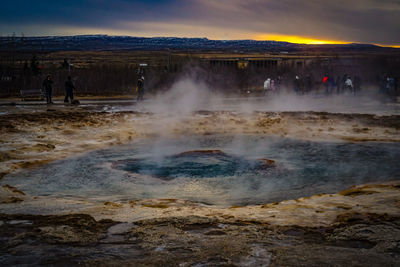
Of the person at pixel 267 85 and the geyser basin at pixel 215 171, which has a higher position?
the person at pixel 267 85

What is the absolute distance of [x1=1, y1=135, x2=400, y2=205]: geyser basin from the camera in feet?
28.3

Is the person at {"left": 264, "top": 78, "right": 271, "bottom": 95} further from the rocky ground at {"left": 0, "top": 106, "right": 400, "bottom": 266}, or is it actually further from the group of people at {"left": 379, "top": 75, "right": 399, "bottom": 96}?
the rocky ground at {"left": 0, "top": 106, "right": 400, "bottom": 266}

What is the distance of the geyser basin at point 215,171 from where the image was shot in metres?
8.63

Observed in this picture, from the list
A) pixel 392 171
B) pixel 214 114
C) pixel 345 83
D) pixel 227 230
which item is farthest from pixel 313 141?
pixel 345 83

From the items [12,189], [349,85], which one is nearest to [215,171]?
[12,189]

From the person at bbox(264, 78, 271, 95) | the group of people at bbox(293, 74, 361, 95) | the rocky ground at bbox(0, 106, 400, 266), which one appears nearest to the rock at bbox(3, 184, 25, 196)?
the rocky ground at bbox(0, 106, 400, 266)

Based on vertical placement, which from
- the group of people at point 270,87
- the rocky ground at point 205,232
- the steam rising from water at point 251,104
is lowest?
the rocky ground at point 205,232

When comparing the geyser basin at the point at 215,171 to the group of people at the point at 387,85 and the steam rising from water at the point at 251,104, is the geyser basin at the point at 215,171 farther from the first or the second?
the group of people at the point at 387,85

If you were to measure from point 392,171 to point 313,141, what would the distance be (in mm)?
4141

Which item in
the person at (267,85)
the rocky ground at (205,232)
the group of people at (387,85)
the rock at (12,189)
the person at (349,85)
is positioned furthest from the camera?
the group of people at (387,85)

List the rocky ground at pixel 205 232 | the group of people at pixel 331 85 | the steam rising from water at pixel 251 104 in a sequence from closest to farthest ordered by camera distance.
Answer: the rocky ground at pixel 205 232 → the steam rising from water at pixel 251 104 → the group of people at pixel 331 85

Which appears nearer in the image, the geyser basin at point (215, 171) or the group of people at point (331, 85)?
the geyser basin at point (215, 171)

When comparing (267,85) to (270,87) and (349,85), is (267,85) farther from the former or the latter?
(349,85)

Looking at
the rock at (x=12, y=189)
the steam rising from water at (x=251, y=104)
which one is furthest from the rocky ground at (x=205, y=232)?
the steam rising from water at (x=251, y=104)
